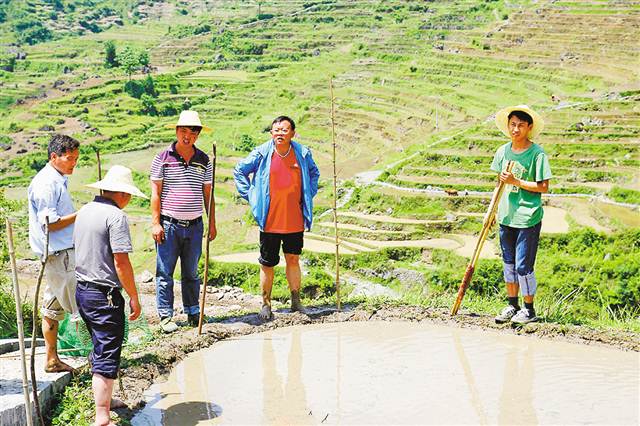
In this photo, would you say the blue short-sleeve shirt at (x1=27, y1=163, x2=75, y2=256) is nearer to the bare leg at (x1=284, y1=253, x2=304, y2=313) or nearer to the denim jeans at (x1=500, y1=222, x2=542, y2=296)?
the bare leg at (x1=284, y1=253, x2=304, y2=313)

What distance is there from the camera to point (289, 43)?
7981cm

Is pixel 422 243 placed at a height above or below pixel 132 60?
below

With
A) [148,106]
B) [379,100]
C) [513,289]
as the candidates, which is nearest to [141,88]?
[148,106]

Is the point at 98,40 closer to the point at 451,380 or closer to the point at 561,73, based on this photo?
the point at 561,73

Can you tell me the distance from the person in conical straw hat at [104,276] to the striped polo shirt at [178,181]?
1990mm

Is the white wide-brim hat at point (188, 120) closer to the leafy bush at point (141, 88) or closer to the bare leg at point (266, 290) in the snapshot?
the bare leg at point (266, 290)

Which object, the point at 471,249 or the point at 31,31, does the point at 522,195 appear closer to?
the point at 471,249

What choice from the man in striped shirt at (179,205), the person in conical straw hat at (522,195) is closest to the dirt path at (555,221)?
the person in conical straw hat at (522,195)

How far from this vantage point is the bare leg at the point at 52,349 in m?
5.10

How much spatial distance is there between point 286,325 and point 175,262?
1.07 m

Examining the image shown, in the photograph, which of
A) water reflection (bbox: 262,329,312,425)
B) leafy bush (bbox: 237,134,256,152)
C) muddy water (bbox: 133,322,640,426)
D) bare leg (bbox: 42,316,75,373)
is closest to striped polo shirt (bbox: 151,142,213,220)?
muddy water (bbox: 133,322,640,426)

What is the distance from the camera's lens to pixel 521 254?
245 inches

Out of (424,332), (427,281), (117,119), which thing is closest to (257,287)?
(427,281)

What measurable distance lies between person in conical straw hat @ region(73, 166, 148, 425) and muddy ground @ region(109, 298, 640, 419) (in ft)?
1.62
